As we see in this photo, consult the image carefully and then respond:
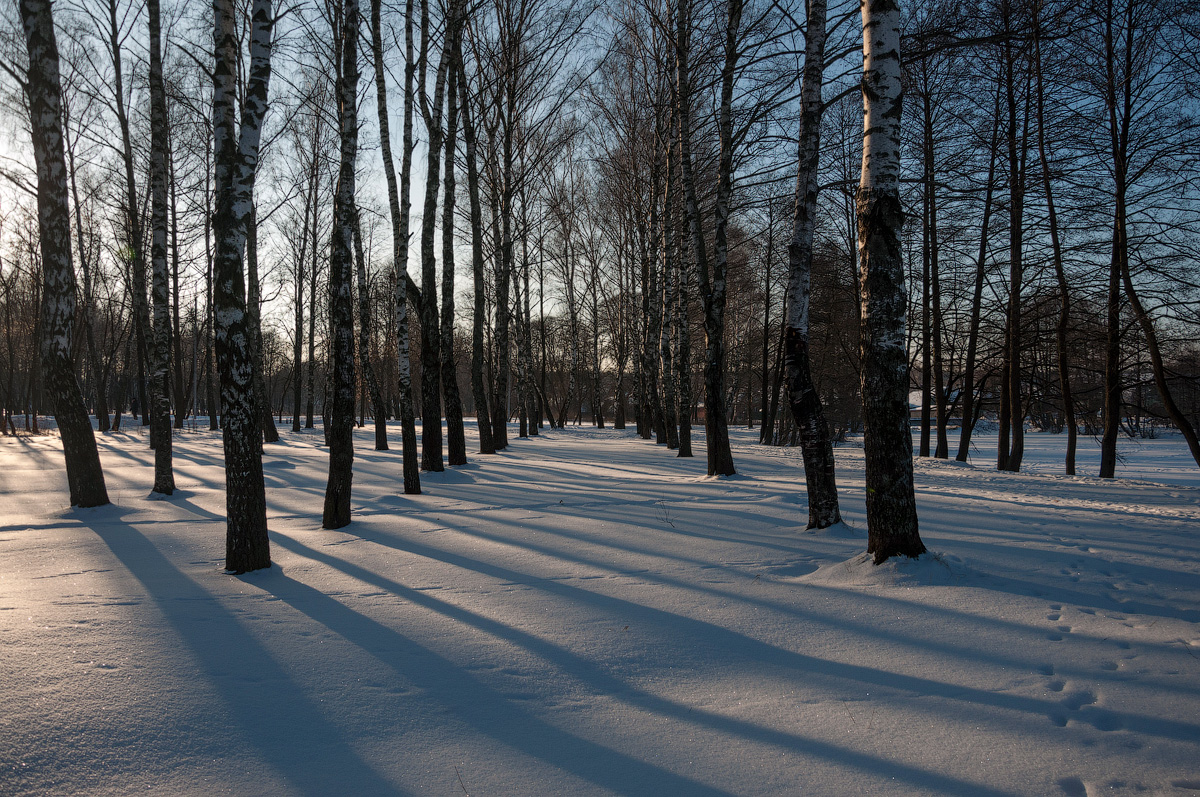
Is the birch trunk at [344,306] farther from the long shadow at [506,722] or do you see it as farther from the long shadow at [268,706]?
the long shadow at [506,722]

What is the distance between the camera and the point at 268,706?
8.79ft

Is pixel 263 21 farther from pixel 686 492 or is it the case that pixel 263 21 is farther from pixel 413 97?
pixel 686 492

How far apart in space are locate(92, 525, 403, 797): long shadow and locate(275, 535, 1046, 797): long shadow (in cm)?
62

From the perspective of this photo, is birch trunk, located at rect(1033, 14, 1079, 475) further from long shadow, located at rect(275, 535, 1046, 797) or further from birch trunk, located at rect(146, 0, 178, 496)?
birch trunk, located at rect(146, 0, 178, 496)

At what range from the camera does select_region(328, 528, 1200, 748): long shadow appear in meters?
2.60

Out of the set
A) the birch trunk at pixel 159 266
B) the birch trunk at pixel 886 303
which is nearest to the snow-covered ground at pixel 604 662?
the birch trunk at pixel 886 303

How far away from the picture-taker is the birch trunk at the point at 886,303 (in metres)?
4.39

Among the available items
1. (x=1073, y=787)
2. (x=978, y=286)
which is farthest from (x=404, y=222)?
(x=978, y=286)

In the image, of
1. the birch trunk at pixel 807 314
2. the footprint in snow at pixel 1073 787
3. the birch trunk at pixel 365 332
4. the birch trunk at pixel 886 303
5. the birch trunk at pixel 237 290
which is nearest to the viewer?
the footprint in snow at pixel 1073 787

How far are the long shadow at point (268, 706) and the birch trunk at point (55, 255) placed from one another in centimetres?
473

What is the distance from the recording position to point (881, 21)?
439 centimetres

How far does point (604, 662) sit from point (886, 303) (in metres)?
3.27

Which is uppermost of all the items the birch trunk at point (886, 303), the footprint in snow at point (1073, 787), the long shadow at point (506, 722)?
the birch trunk at point (886, 303)

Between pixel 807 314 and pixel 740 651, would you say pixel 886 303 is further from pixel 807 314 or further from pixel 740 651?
pixel 740 651
